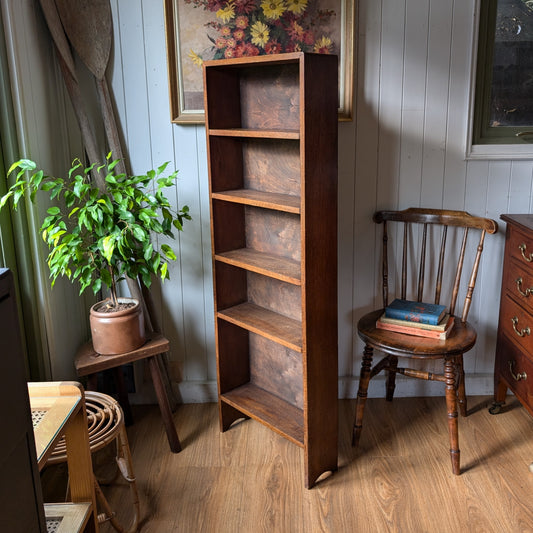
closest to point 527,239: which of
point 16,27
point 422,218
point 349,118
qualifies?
point 422,218

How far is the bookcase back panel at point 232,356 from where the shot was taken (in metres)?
2.54

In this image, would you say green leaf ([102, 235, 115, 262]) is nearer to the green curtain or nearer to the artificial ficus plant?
the artificial ficus plant

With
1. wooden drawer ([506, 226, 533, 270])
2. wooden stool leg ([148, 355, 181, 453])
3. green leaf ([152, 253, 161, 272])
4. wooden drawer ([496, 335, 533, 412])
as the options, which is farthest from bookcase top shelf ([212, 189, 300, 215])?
wooden drawer ([496, 335, 533, 412])

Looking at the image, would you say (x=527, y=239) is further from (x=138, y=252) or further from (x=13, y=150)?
(x=13, y=150)

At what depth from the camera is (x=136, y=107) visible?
8.41 feet

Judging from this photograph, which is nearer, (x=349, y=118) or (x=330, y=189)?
(x=330, y=189)

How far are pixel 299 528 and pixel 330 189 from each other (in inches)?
46.2

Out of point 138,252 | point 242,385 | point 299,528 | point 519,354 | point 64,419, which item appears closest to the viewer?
point 64,419

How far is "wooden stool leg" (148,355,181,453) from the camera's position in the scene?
94.9 inches

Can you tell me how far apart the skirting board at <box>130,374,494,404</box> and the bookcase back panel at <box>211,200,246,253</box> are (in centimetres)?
80

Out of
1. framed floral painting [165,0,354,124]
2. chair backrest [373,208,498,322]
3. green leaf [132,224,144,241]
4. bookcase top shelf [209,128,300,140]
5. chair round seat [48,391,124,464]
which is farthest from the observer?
chair backrest [373,208,498,322]

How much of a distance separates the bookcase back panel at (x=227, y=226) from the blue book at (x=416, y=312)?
0.69 m

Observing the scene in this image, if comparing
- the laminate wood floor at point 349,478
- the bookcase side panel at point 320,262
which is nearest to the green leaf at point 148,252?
the bookcase side panel at point 320,262

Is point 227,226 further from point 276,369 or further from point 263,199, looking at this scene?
point 276,369
